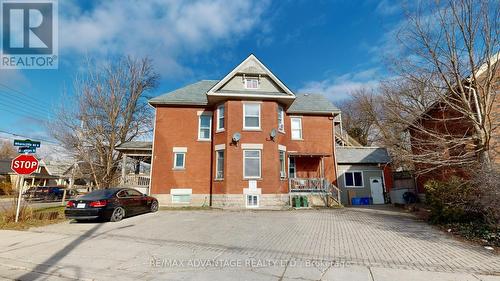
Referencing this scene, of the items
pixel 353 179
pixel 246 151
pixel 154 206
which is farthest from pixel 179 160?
pixel 353 179

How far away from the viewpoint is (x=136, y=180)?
18688mm

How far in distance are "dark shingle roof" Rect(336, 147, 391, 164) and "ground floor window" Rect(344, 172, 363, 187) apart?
3.32 feet

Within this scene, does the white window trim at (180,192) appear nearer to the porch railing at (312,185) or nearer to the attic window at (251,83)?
the porch railing at (312,185)

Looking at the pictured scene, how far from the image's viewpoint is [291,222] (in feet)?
37.4

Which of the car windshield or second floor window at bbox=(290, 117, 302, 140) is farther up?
second floor window at bbox=(290, 117, 302, 140)

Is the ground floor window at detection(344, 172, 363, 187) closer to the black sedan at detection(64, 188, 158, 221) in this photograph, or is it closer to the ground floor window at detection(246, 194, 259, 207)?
the ground floor window at detection(246, 194, 259, 207)

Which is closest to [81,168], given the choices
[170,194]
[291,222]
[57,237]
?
[170,194]

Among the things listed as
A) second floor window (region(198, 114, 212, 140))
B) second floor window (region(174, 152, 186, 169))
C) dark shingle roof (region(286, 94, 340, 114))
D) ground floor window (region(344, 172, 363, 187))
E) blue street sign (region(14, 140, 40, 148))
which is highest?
dark shingle roof (region(286, 94, 340, 114))

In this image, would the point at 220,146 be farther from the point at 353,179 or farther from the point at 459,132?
the point at 459,132

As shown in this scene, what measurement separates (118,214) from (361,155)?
18344mm

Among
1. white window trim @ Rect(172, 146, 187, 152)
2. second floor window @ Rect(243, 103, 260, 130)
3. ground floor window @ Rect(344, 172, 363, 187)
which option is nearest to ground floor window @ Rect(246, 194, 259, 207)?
second floor window @ Rect(243, 103, 260, 130)

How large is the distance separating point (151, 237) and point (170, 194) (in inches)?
364

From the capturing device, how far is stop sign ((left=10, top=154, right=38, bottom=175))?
1096 cm

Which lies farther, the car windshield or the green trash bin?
the green trash bin
